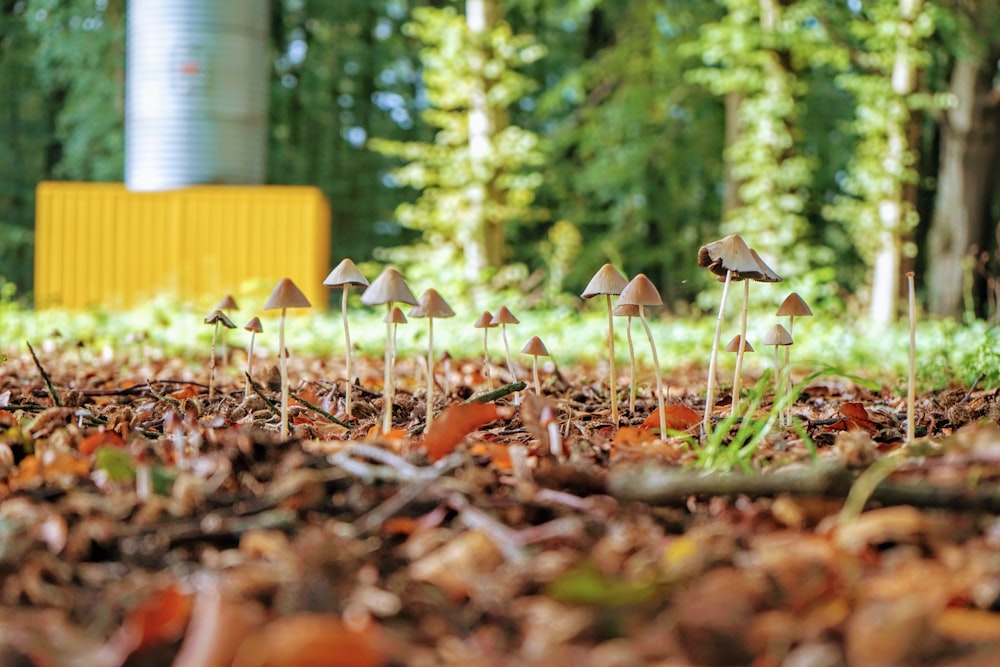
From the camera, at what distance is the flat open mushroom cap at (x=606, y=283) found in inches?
87.5

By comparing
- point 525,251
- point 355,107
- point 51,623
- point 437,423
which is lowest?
point 51,623

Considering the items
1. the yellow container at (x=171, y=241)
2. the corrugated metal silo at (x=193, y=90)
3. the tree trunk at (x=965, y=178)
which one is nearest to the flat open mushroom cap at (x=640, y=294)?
the yellow container at (x=171, y=241)

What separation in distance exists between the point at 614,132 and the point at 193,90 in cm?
939

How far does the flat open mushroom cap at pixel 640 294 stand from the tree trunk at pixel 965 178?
1125 cm

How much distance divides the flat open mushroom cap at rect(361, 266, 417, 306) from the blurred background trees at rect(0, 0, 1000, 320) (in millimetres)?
4575

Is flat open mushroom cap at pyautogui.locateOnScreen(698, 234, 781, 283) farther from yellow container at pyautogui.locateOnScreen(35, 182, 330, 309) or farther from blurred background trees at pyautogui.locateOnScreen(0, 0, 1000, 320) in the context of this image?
yellow container at pyautogui.locateOnScreen(35, 182, 330, 309)

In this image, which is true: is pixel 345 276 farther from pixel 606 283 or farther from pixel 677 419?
pixel 677 419

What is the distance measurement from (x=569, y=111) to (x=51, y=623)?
83.7ft

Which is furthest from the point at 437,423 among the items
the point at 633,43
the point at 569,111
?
the point at 569,111

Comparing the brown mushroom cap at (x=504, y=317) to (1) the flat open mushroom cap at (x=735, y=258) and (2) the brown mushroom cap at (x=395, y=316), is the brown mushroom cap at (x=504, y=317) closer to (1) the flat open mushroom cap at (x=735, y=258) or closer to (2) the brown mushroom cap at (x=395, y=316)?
(2) the brown mushroom cap at (x=395, y=316)

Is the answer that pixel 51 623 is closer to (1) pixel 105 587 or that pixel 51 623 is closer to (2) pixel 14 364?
(1) pixel 105 587

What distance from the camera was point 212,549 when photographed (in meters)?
1.26

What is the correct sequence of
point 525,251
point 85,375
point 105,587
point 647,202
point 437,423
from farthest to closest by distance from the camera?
point 525,251 < point 647,202 < point 85,375 < point 437,423 < point 105,587

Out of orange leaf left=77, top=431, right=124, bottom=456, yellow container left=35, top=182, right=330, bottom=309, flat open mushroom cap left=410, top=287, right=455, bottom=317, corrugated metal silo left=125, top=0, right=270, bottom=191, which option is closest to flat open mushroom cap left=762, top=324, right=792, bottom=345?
flat open mushroom cap left=410, top=287, right=455, bottom=317
